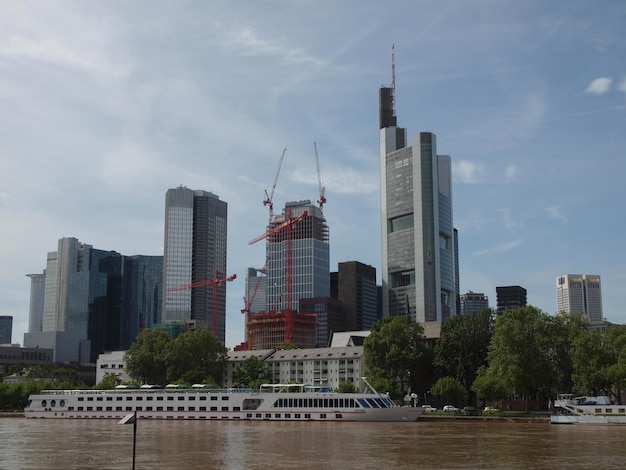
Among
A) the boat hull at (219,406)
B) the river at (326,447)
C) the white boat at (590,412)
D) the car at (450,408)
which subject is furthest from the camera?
the car at (450,408)

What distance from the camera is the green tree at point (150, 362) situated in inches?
7160

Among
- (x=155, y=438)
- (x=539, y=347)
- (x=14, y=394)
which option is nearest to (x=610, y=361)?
(x=539, y=347)

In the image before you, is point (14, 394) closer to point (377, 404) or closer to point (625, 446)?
point (377, 404)

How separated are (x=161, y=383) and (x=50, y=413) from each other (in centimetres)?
3419

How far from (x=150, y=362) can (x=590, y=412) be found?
10338cm

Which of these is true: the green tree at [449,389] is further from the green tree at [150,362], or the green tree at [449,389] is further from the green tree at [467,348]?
the green tree at [150,362]

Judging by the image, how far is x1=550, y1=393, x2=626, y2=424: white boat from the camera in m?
110

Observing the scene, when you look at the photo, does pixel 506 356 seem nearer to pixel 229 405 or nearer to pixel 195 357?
pixel 229 405

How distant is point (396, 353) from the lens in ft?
507

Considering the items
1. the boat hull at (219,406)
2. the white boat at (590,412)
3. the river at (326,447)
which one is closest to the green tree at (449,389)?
the boat hull at (219,406)

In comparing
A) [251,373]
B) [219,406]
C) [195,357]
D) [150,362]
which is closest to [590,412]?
[219,406]

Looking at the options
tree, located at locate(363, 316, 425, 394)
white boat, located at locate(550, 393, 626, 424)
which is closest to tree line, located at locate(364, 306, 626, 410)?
tree, located at locate(363, 316, 425, 394)

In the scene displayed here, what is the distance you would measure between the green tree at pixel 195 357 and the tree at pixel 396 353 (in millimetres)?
38531

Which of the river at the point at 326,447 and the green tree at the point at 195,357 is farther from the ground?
the green tree at the point at 195,357
